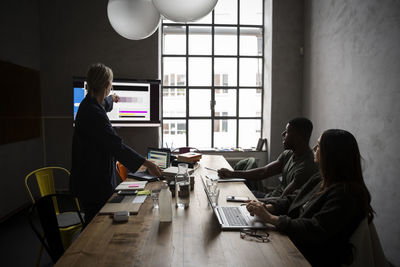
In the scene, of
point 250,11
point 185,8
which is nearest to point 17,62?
point 185,8

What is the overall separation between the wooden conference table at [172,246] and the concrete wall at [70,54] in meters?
3.29

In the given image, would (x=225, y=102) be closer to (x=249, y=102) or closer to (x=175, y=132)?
(x=249, y=102)

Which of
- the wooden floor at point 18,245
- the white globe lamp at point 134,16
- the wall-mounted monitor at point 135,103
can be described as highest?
the white globe lamp at point 134,16

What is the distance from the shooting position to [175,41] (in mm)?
4840

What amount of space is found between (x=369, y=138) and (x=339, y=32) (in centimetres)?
140

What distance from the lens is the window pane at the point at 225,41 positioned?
4902mm

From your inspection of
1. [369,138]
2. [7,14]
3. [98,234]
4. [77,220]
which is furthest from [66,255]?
[7,14]

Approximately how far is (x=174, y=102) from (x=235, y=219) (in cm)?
353

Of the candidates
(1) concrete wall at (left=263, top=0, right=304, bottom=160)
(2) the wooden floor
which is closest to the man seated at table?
(2) the wooden floor

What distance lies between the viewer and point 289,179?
7.96 feet

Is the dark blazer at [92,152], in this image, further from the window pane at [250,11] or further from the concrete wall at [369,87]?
the window pane at [250,11]

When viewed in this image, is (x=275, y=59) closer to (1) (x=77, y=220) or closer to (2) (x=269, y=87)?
(2) (x=269, y=87)

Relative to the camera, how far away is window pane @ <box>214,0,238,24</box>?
192 inches

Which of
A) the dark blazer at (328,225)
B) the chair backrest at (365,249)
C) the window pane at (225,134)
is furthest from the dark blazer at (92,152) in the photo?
the window pane at (225,134)
